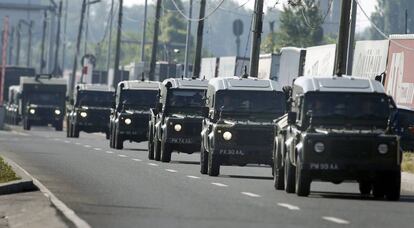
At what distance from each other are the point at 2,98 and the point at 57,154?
226 ft

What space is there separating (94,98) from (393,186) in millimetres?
41401

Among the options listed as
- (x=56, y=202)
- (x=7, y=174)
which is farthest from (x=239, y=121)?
(x=56, y=202)

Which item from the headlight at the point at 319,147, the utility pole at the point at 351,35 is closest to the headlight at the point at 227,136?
the headlight at the point at 319,147

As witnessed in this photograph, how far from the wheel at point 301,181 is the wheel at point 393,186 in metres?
1.26

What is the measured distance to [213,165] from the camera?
33562 mm

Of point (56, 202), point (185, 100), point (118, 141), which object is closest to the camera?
point (56, 202)

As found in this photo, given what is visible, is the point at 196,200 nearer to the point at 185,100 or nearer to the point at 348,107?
the point at 348,107

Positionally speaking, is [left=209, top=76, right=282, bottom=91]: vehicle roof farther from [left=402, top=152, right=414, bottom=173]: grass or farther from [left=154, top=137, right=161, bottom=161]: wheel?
[left=154, top=137, right=161, bottom=161]: wheel

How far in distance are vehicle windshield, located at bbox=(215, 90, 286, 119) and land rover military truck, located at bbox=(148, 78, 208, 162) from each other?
5.62 metres

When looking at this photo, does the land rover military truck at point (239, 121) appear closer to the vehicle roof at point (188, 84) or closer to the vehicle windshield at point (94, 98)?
the vehicle roof at point (188, 84)

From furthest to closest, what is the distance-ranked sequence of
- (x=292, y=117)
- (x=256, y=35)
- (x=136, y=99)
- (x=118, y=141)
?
(x=118, y=141) → (x=136, y=99) → (x=256, y=35) → (x=292, y=117)

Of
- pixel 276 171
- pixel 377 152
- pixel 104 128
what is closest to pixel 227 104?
pixel 276 171

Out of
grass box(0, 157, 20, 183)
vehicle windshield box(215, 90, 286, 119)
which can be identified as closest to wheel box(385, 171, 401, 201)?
grass box(0, 157, 20, 183)

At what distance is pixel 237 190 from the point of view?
27.7 meters
